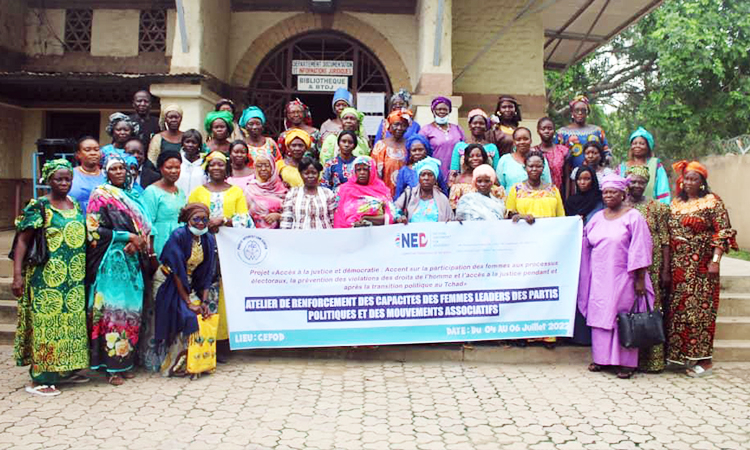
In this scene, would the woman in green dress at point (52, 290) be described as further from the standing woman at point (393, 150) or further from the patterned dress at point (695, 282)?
the patterned dress at point (695, 282)

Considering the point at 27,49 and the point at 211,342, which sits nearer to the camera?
the point at 211,342

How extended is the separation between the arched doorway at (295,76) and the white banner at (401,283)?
185 inches

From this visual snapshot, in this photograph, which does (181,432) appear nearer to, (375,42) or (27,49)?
(375,42)

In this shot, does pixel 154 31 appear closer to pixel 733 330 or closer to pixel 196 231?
pixel 196 231

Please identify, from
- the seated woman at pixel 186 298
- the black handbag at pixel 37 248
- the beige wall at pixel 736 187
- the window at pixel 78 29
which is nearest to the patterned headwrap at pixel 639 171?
the seated woman at pixel 186 298

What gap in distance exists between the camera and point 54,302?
13.8 ft

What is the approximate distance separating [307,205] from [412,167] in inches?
46.0

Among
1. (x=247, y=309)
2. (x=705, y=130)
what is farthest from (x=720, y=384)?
(x=705, y=130)

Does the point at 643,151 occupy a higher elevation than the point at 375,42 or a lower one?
lower

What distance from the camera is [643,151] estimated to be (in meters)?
5.52

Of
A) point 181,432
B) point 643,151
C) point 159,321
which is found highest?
point 643,151

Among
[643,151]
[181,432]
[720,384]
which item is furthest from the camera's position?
[643,151]

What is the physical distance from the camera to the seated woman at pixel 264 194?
528 cm

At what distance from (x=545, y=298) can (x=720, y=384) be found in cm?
148
